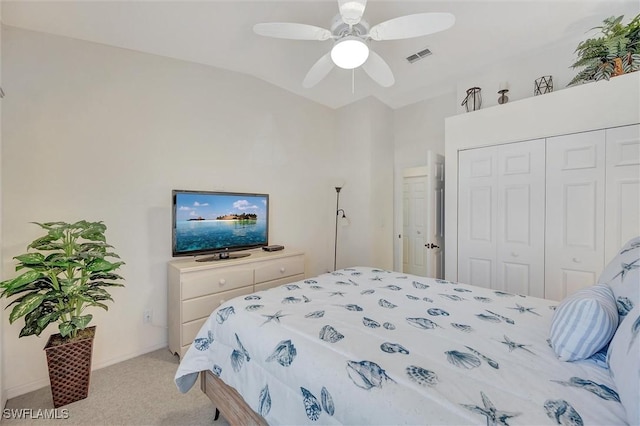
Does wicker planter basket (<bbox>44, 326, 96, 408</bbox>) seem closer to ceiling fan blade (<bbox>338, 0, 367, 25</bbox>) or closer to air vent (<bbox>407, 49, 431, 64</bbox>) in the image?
ceiling fan blade (<bbox>338, 0, 367, 25</bbox>)

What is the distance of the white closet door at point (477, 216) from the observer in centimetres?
272

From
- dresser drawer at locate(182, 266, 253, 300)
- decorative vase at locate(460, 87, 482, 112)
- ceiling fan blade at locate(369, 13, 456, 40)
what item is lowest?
dresser drawer at locate(182, 266, 253, 300)

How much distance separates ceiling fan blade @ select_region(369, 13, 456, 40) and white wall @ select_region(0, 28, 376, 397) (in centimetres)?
193

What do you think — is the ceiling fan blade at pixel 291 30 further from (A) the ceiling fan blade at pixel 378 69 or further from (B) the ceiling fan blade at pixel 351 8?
(A) the ceiling fan blade at pixel 378 69

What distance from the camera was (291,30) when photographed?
1774mm

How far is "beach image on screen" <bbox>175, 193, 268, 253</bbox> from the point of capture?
2543mm

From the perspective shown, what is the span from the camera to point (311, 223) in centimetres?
392

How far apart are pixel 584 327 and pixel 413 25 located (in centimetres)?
179

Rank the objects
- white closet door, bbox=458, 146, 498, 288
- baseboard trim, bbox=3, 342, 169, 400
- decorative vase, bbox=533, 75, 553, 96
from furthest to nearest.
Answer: white closet door, bbox=458, 146, 498, 288 → decorative vase, bbox=533, 75, 553, 96 → baseboard trim, bbox=3, 342, 169, 400

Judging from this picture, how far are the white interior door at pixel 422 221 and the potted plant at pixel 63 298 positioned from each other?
3.11 m

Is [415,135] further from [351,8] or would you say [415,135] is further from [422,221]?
[351,8]

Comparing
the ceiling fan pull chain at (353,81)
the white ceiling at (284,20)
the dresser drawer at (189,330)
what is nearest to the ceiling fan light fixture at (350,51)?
the white ceiling at (284,20)

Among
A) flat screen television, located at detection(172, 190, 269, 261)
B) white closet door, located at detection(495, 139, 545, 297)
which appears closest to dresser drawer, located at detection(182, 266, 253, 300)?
flat screen television, located at detection(172, 190, 269, 261)

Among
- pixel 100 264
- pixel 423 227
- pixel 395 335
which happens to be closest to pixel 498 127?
pixel 423 227
